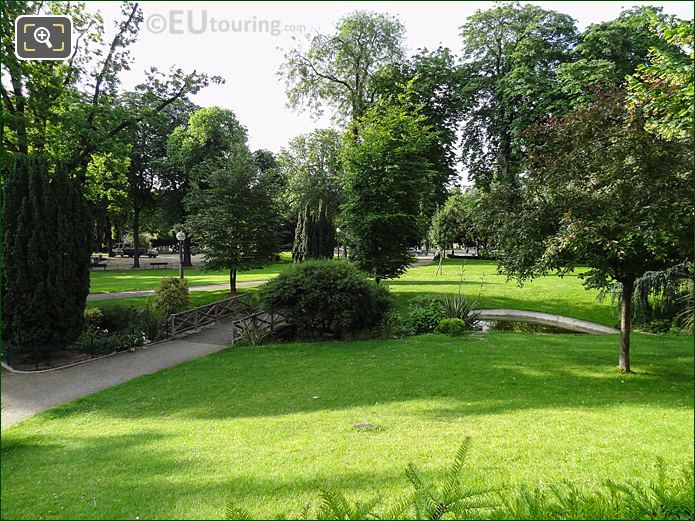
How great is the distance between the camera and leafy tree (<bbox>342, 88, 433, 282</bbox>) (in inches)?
643

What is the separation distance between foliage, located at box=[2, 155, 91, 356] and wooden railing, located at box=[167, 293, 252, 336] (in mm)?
3450

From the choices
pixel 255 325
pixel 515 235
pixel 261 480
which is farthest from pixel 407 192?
pixel 261 480

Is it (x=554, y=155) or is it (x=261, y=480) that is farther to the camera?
(x=554, y=155)

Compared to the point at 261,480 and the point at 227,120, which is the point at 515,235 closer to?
the point at 261,480

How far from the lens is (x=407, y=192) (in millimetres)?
16719

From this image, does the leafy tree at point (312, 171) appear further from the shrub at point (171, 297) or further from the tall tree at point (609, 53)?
the tall tree at point (609, 53)

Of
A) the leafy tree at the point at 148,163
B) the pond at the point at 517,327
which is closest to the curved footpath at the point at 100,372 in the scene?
the pond at the point at 517,327

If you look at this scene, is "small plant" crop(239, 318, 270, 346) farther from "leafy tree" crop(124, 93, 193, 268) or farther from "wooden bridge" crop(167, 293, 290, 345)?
"leafy tree" crop(124, 93, 193, 268)

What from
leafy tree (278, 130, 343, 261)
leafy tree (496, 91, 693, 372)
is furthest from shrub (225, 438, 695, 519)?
leafy tree (278, 130, 343, 261)

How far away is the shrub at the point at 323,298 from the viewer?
1291 cm

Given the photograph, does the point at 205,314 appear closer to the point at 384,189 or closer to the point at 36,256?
the point at 36,256

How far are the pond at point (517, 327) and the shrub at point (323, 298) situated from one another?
451 centimetres

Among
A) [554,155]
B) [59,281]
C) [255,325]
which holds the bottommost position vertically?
[255,325]

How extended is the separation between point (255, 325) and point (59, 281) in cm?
549
